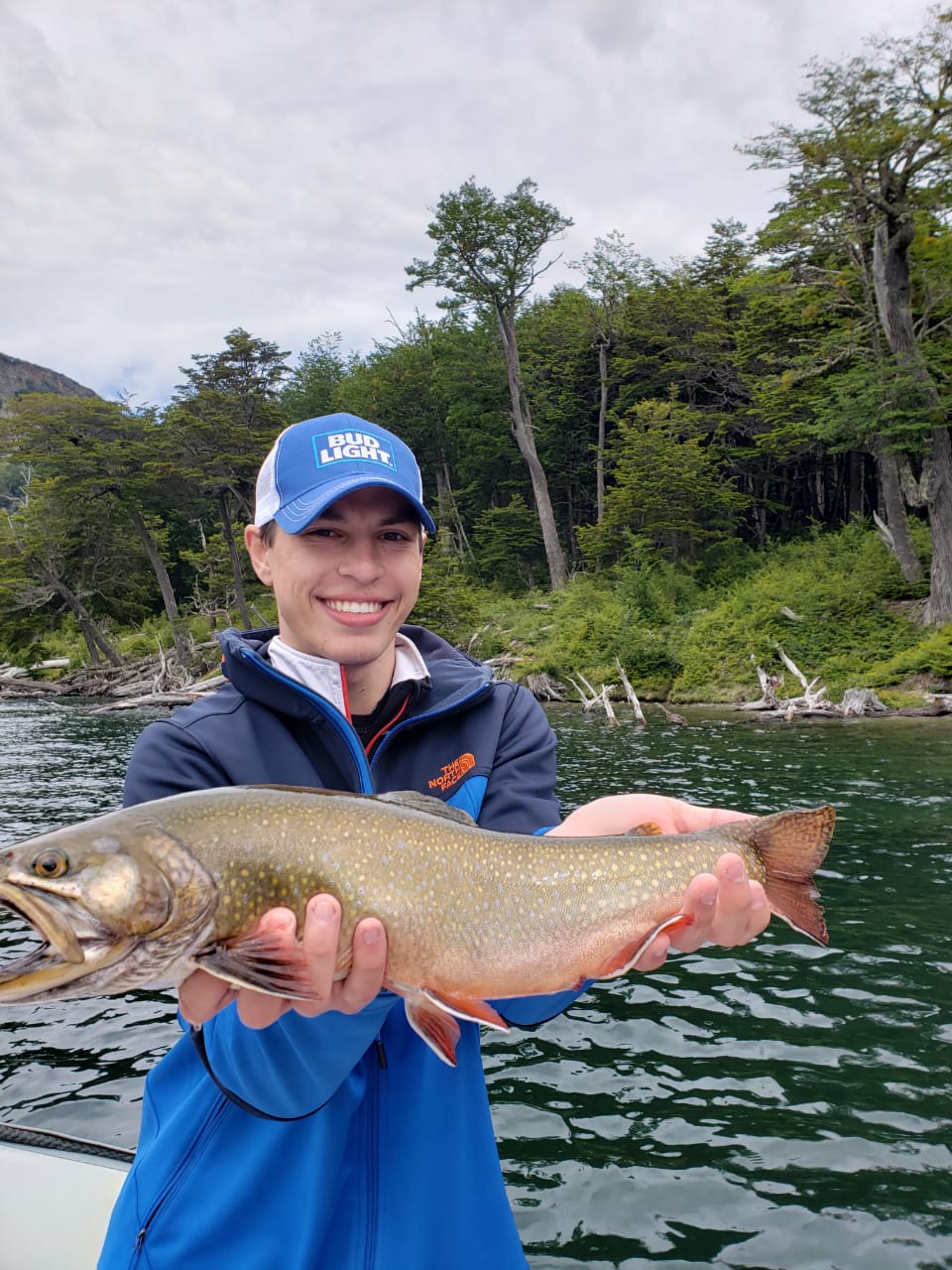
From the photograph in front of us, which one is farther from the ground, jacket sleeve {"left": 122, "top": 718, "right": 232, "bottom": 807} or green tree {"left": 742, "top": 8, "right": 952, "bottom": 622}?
green tree {"left": 742, "top": 8, "right": 952, "bottom": 622}

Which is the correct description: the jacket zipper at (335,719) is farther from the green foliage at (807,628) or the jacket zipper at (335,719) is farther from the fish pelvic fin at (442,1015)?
the green foliage at (807,628)

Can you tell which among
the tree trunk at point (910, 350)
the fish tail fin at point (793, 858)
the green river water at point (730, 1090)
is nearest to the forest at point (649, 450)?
the tree trunk at point (910, 350)

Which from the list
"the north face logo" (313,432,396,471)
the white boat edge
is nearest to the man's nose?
"the north face logo" (313,432,396,471)

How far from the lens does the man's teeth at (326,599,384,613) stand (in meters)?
2.63

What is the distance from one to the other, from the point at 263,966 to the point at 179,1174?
0.74 metres

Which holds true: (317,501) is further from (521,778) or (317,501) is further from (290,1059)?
(290,1059)

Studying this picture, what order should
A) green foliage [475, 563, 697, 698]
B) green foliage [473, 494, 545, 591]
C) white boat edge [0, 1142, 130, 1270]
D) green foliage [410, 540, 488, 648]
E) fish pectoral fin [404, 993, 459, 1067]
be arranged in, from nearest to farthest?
Result: fish pectoral fin [404, 993, 459, 1067] → white boat edge [0, 1142, 130, 1270] → green foliage [475, 563, 697, 698] → green foliage [410, 540, 488, 648] → green foliage [473, 494, 545, 591]

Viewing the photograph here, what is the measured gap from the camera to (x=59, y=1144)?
3656 millimetres

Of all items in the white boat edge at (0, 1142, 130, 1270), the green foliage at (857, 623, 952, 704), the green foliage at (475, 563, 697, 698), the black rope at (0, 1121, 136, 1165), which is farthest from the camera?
the green foliage at (475, 563, 697, 698)

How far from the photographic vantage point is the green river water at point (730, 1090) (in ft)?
13.1

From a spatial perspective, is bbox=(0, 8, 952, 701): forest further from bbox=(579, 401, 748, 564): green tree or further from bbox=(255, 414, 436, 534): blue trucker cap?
bbox=(255, 414, 436, 534): blue trucker cap

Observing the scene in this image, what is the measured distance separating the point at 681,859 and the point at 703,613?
28940mm

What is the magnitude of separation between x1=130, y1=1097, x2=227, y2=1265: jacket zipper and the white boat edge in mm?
1430

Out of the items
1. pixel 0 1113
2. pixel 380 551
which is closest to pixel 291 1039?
pixel 380 551
